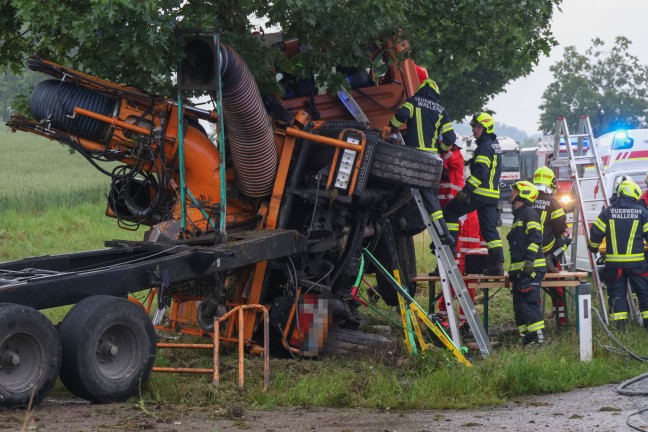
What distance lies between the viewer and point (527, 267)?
11.5 meters

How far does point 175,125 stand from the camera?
1027 cm

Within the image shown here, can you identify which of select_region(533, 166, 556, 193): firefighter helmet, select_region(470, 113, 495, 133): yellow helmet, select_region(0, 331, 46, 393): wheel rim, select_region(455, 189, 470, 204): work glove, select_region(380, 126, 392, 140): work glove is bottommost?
select_region(0, 331, 46, 393): wheel rim

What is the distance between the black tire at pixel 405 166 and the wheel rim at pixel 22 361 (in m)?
4.07

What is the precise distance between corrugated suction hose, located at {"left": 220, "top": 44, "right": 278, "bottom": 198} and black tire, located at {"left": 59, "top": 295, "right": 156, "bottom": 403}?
2.22 meters

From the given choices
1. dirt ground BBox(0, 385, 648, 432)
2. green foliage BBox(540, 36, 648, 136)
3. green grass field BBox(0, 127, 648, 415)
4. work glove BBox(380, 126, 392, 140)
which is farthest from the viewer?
green foliage BBox(540, 36, 648, 136)

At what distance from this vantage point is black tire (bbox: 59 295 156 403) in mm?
7664

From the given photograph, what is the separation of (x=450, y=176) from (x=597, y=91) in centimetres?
5550

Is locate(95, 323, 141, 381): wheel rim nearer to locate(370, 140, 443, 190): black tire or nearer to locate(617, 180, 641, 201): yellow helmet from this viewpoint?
locate(370, 140, 443, 190): black tire

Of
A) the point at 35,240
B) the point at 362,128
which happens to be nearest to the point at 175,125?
the point at 362,128

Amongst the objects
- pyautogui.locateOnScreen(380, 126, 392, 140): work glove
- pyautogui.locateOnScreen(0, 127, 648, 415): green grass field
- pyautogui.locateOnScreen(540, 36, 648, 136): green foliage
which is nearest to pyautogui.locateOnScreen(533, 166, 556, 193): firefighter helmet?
pyautogui.locateOnScreen(0, 127, 648, 415): green grass field

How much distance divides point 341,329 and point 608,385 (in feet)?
8.61

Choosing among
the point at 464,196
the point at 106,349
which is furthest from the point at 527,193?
the point at 106,349

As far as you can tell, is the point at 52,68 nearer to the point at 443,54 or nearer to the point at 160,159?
the point at 160,159

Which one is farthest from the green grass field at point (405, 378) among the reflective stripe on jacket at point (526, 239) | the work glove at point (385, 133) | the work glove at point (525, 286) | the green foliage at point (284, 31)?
the green foliage at point (284, 31)
